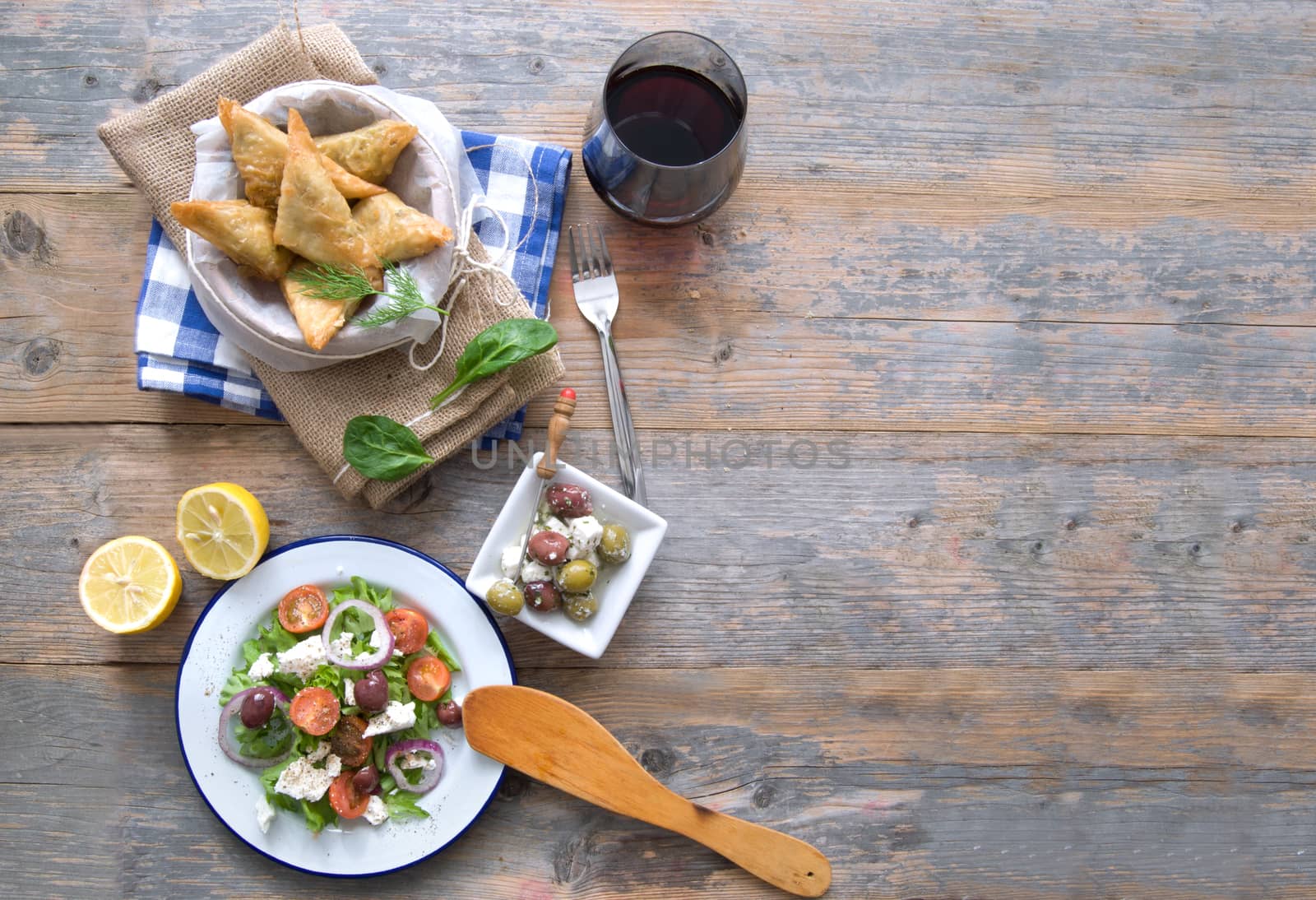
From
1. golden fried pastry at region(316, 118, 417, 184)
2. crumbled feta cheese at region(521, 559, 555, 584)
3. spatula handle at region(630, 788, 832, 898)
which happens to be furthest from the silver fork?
spatula handle at region(630, 788, 832, 898)

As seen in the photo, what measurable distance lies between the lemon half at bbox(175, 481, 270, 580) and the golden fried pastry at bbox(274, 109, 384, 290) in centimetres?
43

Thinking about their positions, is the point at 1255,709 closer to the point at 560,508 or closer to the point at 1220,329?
the point at 1220,329

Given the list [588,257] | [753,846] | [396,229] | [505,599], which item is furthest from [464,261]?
[753,846]

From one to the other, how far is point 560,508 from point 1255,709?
1419 mm

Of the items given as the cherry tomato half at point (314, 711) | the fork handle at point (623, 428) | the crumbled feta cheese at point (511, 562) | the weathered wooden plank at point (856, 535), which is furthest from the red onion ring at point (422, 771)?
the fork handle at point (623, 428)

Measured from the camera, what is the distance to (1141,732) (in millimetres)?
1721

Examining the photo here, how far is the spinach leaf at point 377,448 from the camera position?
146cm

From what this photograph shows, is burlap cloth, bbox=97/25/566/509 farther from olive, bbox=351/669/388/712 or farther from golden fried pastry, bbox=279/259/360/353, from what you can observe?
olive, bbox=351/669/388/712

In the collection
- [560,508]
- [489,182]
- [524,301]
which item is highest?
[489,182]

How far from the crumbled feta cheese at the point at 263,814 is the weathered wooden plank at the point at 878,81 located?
1.14 metres

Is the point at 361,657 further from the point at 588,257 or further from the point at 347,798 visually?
the point at 588,257

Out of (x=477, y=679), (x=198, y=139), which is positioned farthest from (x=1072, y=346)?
(x=198, y=139)

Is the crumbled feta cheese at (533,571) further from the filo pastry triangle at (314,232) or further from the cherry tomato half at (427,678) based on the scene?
the filo pastry triangle at (314,232)

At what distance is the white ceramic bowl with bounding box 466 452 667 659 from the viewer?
1.52 meters
